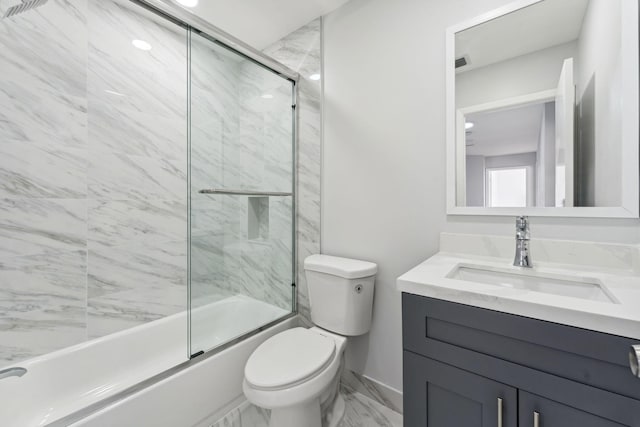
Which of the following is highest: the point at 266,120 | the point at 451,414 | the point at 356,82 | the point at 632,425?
the point at 356,82

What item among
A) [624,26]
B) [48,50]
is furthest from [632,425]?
[48,50]

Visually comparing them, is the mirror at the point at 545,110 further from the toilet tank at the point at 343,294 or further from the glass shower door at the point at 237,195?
the glass shower door at the point at 237,195

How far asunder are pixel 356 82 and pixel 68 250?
1.82 m

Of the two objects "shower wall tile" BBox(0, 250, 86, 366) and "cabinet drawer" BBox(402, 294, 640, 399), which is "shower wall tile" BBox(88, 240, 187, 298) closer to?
"shower wall tile" BBox(0, 250, 86, 366)

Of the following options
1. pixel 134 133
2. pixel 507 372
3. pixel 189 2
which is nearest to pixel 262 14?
pixel 189 2

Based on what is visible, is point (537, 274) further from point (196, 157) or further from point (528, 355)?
point (196, 157)

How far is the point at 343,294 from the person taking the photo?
4.96 feet

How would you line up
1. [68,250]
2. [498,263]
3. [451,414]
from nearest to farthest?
[451,414], [498,263], [68,250]

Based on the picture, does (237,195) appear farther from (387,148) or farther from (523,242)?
(523,242)

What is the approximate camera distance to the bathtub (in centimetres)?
121

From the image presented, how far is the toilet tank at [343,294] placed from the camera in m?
1.50

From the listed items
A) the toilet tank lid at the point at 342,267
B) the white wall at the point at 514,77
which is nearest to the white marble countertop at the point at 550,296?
the toilet tank lid at the point at 342,267

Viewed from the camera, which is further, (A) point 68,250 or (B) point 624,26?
(A) point 68,250

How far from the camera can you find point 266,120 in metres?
1.75
